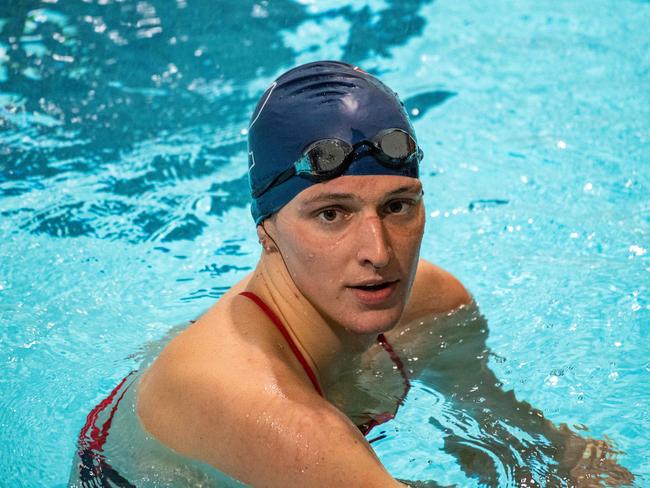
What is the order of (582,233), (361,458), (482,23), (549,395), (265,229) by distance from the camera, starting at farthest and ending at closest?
(482,23) < (582,233) < (549,395) < (265,229) < (361,458)

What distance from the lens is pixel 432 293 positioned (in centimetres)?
393

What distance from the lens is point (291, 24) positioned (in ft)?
27.8

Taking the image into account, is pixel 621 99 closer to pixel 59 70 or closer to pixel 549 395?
pixel 549 395

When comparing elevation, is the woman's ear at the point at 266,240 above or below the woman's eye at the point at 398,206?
below

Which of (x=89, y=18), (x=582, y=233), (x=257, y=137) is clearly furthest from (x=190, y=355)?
(x=89, y=18)

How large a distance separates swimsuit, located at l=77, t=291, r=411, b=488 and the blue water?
322 millimetres

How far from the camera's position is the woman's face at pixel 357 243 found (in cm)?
284

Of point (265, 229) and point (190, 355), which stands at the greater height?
point (265, 229)

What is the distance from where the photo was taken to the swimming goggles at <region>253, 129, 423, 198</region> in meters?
2.86

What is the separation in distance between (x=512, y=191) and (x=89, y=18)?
4233 mm

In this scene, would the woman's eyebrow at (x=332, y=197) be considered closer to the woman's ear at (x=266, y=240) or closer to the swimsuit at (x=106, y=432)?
the woman's ear at (x=266, y=240)

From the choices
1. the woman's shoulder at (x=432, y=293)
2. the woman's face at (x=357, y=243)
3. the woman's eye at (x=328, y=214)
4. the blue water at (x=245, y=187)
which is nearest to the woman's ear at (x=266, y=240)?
the woman's face at (x=357, y=243)

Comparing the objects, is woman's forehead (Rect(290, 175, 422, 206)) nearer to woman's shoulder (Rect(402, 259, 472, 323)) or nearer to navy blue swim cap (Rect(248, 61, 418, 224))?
navy blue swim cap (Rect(248, 61, 418, 224))

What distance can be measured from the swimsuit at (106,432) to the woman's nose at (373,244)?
448 millimetres
